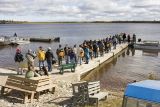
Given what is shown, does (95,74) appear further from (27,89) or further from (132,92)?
(132,92)

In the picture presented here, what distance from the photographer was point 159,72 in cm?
2783

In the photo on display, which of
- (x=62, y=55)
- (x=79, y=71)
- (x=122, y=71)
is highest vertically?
(x=62, y=55)

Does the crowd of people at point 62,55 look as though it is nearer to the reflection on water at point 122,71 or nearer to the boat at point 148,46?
the reflection on water at point 122,71

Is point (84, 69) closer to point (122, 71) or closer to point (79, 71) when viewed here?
point (79, 71)

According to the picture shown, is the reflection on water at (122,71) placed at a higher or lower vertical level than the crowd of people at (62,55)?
lower

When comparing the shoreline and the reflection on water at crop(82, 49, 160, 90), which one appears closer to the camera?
the shoreline

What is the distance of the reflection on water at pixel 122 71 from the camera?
74.3 ft

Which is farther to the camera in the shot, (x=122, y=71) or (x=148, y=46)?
(x=148, y=46)

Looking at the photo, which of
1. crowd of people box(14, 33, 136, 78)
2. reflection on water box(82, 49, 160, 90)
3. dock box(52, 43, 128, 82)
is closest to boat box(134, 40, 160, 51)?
reflection on water box(82, 49, 160, 90)

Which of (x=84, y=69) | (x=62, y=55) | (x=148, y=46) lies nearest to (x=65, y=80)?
(x=62, y=55)

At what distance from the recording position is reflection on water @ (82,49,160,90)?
22656 millimetres

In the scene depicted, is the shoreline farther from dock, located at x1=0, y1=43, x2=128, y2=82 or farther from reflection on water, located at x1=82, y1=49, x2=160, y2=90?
reflection on water, located at x1=82, y1=49, x2=160, y2=90

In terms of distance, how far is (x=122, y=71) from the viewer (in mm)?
27812

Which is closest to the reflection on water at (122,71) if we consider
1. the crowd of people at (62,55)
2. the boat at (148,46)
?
the crowd of people at (62,55)
